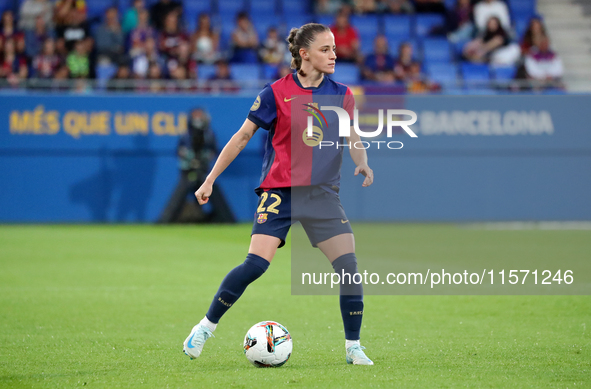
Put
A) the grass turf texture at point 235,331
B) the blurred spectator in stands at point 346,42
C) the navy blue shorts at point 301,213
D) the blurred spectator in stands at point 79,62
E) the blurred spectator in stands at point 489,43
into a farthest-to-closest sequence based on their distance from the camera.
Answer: the blurred spectator in stands at point 489,43 → the blurred spectator in stands at point 346,42 → the blurred spectator in stands at point 79,62 → the navy blue shorts at point 301,213 → the grass turf texture at point 235,331

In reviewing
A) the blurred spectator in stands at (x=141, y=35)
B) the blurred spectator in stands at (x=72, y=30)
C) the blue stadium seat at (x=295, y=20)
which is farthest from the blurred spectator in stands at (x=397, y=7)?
the blurred spectator in stands at (x=72, y=30)

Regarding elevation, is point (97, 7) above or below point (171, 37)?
above

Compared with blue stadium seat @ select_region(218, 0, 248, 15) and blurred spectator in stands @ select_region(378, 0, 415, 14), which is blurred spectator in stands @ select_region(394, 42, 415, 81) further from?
blue stadium seat @ select_region(218, 0, 248, 15)

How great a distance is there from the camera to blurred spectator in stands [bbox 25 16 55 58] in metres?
17.2

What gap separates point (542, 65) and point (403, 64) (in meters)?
3.27

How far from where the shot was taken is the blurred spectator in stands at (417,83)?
17.2 meters

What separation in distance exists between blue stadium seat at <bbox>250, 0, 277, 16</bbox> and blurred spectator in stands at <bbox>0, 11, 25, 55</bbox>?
578 cm

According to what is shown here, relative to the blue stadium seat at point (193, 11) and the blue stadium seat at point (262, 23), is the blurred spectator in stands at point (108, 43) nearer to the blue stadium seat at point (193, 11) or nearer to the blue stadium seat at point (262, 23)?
the blue stadium seat at point (193, 11)

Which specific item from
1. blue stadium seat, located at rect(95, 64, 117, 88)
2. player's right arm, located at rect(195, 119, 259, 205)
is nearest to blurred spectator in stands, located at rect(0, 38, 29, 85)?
blue stadium seat, located at rect(95, 64, 117, 88)

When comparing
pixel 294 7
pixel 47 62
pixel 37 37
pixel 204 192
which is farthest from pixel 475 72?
pixel 204 192

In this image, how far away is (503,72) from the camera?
18.7 m

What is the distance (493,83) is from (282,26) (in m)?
5.30

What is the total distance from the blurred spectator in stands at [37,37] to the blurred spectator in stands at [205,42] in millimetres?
3161

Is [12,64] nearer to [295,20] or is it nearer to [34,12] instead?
[34,12]
